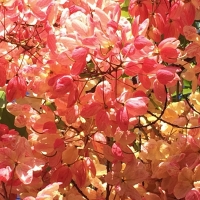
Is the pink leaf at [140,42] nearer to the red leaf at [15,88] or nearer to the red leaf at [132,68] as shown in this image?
the red leaf at [132,68]

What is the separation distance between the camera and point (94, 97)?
1.02 metres

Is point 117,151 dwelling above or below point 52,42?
below

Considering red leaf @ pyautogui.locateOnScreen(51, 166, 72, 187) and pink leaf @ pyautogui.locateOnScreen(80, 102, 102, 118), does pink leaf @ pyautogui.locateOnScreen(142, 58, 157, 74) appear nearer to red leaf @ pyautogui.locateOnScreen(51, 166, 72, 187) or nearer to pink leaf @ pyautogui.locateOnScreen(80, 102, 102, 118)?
pink leaf @ pyautogui.locateOnScreen(80, 102, 102, 118)

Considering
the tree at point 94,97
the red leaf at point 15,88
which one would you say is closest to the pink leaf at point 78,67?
the tree at point 94,97

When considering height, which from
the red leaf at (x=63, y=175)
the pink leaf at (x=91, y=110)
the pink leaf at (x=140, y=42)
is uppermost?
the pink leaf at (x=140, y=42)

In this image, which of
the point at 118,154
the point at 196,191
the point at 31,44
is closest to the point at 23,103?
the point at 31,44

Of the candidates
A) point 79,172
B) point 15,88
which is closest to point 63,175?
point 79,172

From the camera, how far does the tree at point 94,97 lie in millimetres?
976

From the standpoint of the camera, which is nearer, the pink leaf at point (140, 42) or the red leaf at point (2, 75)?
the pink leaf at point (140, 42)

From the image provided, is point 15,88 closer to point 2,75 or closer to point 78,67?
point 2,75

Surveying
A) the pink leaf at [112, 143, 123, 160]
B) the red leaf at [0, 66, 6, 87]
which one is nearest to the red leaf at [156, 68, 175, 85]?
the pink leaf at [112, 143, 123, 160]

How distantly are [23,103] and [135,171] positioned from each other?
216 millimetres

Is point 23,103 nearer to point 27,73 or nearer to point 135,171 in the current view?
point 27,73

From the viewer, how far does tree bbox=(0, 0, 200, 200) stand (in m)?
0.98
